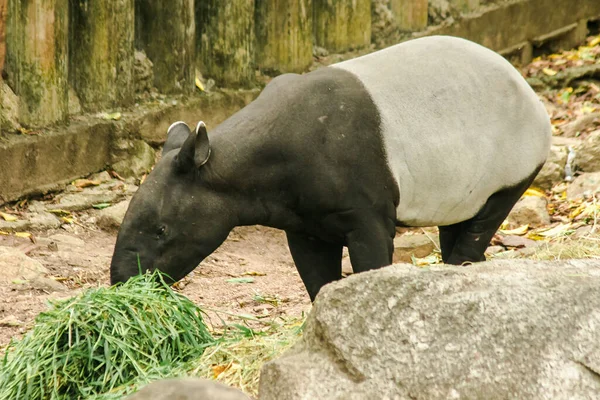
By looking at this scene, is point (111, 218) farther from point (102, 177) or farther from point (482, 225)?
point (482, 225)

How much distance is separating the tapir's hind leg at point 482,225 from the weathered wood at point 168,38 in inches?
132

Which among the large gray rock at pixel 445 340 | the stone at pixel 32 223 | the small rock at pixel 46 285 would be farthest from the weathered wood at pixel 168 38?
the large gray rock at pixel 445 340

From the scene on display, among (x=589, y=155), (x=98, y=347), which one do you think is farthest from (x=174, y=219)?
(x=589, y=155)

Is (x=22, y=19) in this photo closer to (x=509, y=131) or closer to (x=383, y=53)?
(x=383, y=53)

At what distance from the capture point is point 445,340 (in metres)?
3.25

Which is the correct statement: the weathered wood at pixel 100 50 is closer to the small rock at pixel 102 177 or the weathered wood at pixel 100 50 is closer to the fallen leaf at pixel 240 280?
the small rock at pixel 102 177

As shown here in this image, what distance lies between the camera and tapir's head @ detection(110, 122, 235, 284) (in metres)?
5.19

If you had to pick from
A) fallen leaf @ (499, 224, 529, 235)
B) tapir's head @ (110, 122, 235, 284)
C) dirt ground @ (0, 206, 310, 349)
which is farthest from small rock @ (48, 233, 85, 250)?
fallen leaf @ (499, 224, 529, 235)

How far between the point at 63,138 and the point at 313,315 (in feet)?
15.7

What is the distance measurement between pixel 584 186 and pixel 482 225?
2908 mm

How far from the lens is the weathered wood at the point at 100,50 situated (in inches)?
313

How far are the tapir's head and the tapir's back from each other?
2.98 ft

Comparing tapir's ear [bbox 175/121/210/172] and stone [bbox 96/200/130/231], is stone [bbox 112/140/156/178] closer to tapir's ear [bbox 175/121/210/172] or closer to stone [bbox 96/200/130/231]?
stone [bbox 96/200/130/231]

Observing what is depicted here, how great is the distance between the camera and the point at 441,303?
3332 mm
